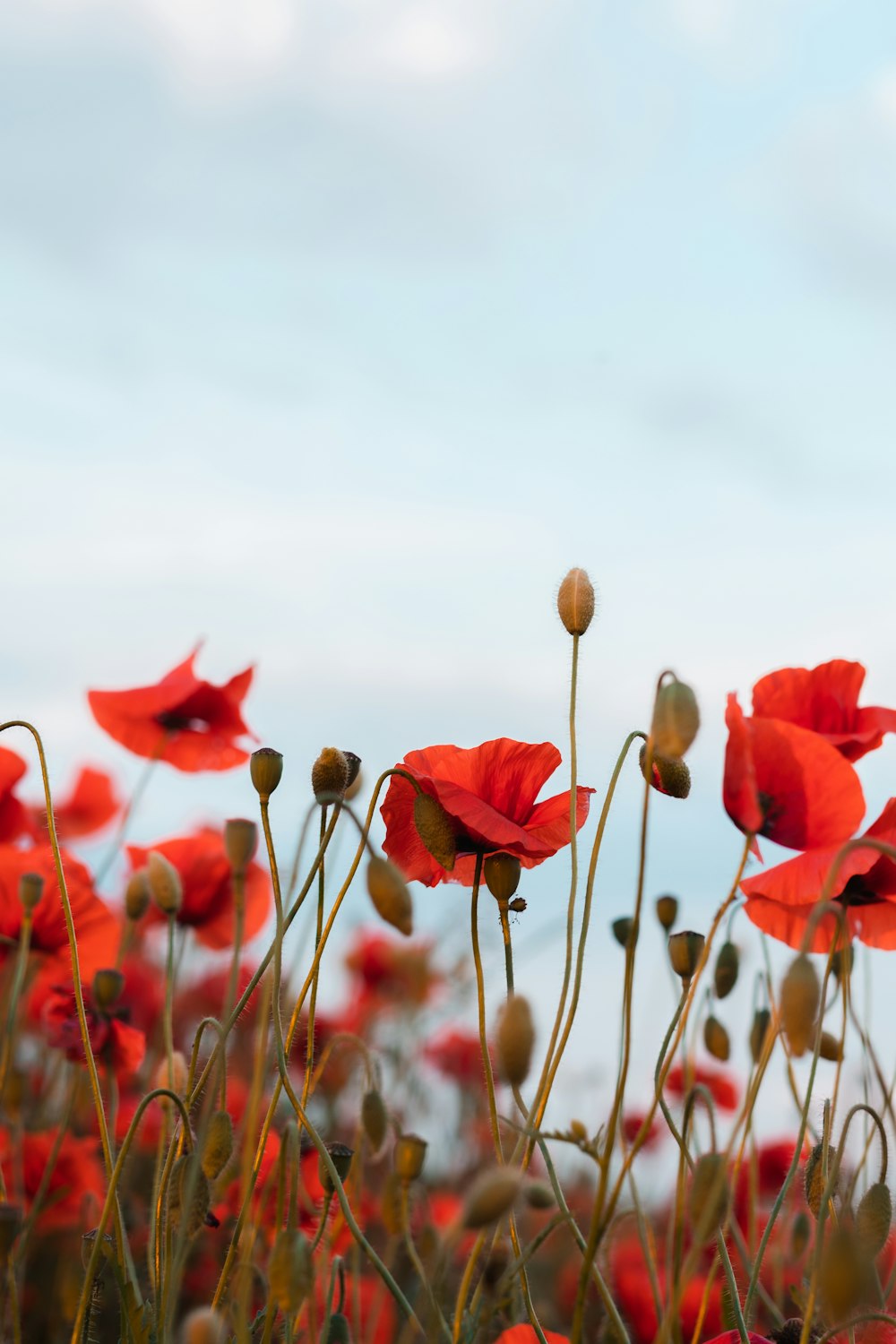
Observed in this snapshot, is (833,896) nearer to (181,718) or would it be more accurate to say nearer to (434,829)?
(434,829)

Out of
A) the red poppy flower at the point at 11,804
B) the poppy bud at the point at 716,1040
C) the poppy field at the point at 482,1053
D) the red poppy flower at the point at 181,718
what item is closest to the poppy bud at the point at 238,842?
the poppy field at the point at 482,1053

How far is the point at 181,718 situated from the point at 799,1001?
1.48 metres

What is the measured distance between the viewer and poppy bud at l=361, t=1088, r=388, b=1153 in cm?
128

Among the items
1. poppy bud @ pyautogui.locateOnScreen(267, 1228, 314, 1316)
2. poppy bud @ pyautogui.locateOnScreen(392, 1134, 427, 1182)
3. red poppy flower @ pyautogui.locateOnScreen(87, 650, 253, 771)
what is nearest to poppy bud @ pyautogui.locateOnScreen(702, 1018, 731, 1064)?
poppy bud @ pyautogui.locateOnScreen(392, 1134, 427, 1182)

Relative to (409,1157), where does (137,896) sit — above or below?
above

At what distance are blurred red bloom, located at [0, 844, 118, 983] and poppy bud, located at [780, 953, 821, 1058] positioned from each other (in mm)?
1130

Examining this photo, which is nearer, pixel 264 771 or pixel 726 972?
pixel 264 771

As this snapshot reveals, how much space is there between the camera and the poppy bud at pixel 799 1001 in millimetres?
1013

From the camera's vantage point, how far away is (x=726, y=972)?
5.18 ft

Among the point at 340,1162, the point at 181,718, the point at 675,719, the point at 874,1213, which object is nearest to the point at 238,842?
the point at 340,1162

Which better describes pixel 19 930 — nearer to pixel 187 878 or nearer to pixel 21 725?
pixel 187 878

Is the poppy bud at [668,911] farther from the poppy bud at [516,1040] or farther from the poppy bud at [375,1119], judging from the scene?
the poppy bud at [516,1040]

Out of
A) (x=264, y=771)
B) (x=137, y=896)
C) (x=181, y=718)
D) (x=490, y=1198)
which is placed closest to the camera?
(x=490, y=1198)

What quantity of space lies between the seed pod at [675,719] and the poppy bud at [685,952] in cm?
34
